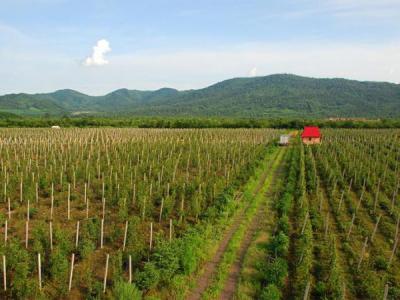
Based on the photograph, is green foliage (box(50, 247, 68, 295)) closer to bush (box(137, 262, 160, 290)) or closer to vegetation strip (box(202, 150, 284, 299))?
bush (box(137, 262, 160, 290))

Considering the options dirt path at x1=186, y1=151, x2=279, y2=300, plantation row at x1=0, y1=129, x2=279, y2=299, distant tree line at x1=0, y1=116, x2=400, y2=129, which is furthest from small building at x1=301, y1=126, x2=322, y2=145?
distant tree line at x1=0, y1=116, x2=400, y2=129

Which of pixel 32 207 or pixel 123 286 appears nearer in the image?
pixel 123 286

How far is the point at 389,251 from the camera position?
12.3 m

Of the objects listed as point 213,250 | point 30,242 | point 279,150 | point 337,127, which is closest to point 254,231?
point 213,250

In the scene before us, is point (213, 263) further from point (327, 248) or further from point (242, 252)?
point (327, 248)

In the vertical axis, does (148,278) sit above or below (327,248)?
above

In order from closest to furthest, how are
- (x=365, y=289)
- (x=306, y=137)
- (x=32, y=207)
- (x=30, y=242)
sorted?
(x=365, y=289)
(x=30, y=242)
(x=32, y=207)
(x=306, y=137)

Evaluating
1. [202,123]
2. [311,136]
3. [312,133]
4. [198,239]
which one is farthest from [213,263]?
[202,123]

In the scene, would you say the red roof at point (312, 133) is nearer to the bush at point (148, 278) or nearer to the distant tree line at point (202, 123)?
the distant tree line at point (202, 123)

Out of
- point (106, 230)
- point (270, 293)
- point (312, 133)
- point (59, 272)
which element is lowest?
point (270, 293)

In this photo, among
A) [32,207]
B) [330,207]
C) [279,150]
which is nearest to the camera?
[32,207]

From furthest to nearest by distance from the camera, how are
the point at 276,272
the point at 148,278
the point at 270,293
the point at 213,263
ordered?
the point at 213,263 < the point at 276,272 < the point at 148,278 < the point at 270,293

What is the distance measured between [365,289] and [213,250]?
14.7 ft

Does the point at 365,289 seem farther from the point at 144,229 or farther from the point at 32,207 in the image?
the point at 32,207
